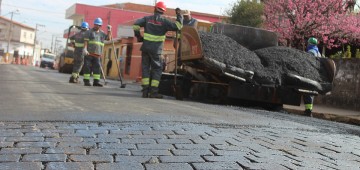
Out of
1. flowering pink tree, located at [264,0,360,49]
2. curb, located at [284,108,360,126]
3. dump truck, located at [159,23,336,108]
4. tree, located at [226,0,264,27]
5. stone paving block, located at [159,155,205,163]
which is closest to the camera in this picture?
stone paving block, located at [159,155,205,163]

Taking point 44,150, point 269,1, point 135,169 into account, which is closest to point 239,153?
point 135,169

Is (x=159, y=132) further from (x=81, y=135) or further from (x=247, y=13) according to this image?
(x=247, y=13)

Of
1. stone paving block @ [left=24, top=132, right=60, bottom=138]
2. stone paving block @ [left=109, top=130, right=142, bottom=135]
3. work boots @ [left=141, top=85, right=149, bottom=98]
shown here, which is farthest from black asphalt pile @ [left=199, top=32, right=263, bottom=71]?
stone paving block @ [left=24, top=132, right=60, bottom=138]

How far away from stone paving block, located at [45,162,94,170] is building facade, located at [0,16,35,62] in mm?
87628

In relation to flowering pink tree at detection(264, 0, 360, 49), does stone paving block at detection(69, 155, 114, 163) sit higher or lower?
lower

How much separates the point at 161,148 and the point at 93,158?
0.64 metres

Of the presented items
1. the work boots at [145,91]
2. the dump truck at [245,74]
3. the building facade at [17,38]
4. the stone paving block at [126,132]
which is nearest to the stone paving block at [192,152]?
the stone paving block at [126,132]

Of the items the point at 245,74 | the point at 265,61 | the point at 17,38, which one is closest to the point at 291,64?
the point at 265,61

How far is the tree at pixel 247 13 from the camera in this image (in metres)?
22.8

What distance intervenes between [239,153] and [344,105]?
11.2 metres

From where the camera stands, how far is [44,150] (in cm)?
329

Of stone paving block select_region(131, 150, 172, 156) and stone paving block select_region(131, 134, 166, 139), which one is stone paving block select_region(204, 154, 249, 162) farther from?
stone paving block select_region(131, 134, 166, 139)

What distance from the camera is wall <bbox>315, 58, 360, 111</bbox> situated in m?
13.5

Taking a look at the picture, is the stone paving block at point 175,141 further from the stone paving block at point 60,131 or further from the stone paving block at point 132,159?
the stone paving block at point 60,131
